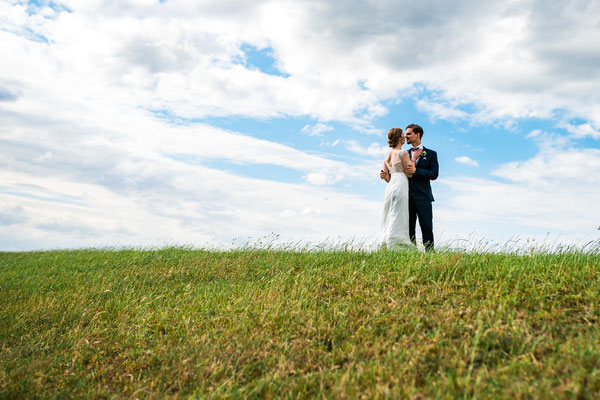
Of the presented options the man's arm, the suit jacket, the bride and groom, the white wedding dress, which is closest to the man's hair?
the bride and groom

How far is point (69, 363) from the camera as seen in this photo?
20.9ft

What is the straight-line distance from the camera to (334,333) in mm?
5680

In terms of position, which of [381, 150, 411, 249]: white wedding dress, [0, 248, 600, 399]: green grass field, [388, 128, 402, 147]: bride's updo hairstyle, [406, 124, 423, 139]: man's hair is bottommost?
[0, 248, 600, 399]: green grass field

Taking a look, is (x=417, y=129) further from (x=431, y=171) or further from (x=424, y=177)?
(x=424, y=177)

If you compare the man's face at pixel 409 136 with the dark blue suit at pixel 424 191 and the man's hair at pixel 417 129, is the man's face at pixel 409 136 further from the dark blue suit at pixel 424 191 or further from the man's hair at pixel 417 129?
the dark blue suit at pixel 424 191

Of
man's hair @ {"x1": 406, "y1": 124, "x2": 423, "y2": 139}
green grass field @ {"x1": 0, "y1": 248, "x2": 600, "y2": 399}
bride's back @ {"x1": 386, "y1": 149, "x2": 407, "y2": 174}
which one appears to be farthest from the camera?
man's hair @ {"x1": 406, "y1": 124, "x2": 423, "y2": 139}

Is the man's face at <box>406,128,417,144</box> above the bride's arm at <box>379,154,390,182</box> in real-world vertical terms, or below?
above

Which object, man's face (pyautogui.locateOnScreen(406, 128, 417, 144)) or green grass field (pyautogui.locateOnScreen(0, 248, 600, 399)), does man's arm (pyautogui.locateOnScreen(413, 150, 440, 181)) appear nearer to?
man's face (pyautogui.locateOnScreen(406, 128, 417, 144))

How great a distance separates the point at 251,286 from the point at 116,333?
2.46 metres

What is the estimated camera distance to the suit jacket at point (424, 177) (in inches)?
439

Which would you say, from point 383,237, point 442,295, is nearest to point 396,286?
point 442,295

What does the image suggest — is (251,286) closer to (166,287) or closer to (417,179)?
(166,287)

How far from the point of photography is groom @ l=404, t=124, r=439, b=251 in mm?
11125

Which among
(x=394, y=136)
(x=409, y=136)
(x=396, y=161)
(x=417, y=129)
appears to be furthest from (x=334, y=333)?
(x=417, y=129)
